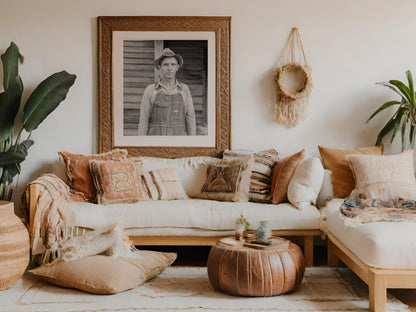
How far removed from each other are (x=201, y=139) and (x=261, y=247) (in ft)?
6.28

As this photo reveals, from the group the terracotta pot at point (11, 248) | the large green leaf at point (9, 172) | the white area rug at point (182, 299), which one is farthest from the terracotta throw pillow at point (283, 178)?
the large green leaf at point (9, 172)

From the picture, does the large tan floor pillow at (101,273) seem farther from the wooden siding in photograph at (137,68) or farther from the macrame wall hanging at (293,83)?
the macrame wall hanging at (293,83)

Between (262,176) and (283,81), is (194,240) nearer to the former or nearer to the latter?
(262,176)

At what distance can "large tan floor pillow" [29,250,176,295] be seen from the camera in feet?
10.3

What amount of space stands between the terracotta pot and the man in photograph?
174cm

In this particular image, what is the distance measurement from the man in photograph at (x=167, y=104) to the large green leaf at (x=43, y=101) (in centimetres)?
76

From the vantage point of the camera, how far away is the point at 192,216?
3.88 meters

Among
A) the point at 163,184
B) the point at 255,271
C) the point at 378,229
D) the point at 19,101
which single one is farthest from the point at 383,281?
the point at 19,101

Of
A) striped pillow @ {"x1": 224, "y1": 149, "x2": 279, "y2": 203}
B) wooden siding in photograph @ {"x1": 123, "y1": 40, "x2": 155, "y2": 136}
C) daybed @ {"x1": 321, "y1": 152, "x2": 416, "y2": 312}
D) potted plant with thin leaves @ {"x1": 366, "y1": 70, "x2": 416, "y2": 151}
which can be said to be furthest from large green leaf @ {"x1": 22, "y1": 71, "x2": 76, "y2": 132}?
potted plant with thin leaves @ {"x1": 366, "y1": 70, "x2": 416, "y2": 151}

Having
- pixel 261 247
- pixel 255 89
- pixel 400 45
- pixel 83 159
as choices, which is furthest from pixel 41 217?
pixel 400 45

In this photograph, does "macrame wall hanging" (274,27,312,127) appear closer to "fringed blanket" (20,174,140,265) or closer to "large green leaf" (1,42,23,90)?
"fringed blanket" (20,174,140,265)

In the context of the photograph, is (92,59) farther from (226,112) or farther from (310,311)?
(310,311)

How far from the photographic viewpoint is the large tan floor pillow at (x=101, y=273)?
3.13 meters

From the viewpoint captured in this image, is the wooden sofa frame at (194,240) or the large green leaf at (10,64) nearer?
the wooden sofa frame at (194,240)
